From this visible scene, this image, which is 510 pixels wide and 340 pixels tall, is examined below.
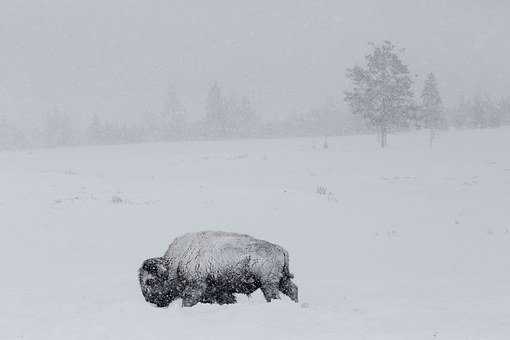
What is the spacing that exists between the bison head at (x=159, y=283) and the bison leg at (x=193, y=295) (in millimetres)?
276

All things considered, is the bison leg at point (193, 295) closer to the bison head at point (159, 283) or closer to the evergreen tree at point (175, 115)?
the bison head at point (159, 283)

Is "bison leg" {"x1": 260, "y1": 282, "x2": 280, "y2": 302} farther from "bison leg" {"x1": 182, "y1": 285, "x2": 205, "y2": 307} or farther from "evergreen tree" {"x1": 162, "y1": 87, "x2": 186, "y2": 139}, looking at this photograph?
"evergreen tree" {"x1": 162, "y1": 87, "x2": 186, "y2": 139}

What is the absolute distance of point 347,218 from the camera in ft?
66.5

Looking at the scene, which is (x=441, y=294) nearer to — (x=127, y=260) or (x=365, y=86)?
(x=127, y=260)

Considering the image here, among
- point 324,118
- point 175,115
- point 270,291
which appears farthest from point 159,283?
point 324,118

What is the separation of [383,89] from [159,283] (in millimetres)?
46846

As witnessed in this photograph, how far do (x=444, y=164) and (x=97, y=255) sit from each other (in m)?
29.2

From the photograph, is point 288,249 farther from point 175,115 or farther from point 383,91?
point 175,115

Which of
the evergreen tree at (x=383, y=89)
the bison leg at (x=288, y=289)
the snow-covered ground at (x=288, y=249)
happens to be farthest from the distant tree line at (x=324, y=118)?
the bison leg at (x=288, y=289)

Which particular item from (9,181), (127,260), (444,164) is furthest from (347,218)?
(444,164)

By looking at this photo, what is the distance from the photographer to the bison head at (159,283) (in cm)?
952

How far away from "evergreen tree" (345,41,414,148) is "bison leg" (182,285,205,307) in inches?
1822

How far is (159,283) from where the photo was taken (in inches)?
376

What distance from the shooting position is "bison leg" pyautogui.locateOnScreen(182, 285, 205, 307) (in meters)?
9.30
